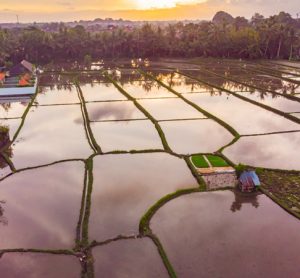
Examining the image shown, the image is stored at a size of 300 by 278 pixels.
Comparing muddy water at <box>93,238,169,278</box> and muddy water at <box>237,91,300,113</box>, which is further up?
muddy water at <box>237,91,300,113</box>

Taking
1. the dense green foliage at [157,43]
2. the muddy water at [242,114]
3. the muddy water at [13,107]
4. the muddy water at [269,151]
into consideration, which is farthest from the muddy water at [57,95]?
the dense green foliage at [157,43]

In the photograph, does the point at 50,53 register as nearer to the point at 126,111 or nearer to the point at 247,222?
the point at 126,111

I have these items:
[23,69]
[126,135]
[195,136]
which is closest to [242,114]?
[195,136]

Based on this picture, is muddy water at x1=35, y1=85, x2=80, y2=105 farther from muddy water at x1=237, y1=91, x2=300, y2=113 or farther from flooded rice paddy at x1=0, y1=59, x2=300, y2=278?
muddy water at x1=237, y1=91, x2=300, y2=113

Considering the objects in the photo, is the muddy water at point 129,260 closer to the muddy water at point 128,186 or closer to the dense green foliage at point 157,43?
the muddy water at point 128,186

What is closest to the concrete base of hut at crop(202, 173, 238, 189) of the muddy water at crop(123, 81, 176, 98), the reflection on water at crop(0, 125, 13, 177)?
the reflection on water at crop(0, 125, 13, 177)
